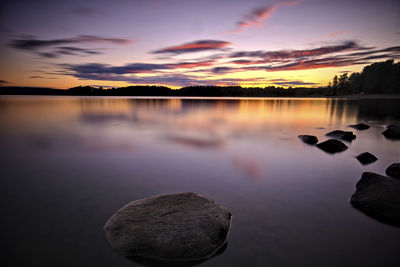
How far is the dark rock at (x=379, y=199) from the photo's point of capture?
5059 millimetres

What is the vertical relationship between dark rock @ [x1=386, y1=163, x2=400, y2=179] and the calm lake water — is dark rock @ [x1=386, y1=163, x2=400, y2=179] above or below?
above

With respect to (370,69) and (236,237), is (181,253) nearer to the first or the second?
(236,237)

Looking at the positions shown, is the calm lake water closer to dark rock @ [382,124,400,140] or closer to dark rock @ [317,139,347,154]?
dark rock @ [317,139,347,154]

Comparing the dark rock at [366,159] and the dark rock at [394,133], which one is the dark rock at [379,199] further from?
the dark rock at [394,133]

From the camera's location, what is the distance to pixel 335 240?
444 cm

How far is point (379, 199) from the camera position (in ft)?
17.8

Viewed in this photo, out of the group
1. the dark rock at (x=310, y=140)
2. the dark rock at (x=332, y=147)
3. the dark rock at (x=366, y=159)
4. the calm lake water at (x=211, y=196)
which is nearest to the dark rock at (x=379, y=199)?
the calm lake water at (x=211, y=196)

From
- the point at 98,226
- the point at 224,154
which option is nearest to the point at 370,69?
the point at 224,154

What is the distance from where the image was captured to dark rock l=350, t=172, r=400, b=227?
5.06m

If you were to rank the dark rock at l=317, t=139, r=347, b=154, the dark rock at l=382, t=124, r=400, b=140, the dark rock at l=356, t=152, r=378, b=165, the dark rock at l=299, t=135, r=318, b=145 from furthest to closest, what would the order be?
1. the dark rock at l=382, t=124, r=400, b=140
2. the dark rock at l=299, t=135, r=318, b=145
3. the dark rock at l=317, t=139, r=347, b=154
4. the dark rock at l=356, t=152, r=378, b=165

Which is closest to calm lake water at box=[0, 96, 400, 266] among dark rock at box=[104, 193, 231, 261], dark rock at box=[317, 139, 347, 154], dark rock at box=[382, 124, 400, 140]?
dark rock at box=[104, 193, 231, 261]

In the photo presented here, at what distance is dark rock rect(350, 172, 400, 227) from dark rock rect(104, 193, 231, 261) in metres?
3.81

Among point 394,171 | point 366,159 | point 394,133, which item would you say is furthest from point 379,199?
point 394,133

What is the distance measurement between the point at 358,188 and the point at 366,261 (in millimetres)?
3005
